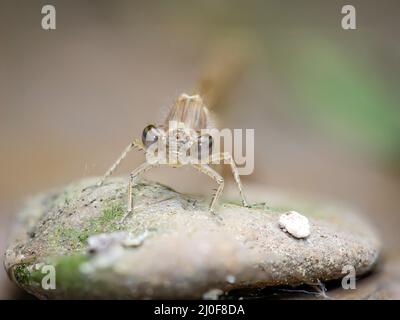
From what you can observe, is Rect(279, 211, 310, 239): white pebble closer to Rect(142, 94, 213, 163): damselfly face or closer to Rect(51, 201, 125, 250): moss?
Rect(142, 94, 213, 163): damselfly face

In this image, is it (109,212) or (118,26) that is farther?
(118,26)

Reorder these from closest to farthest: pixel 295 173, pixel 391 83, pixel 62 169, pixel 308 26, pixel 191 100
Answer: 1. pixel 191 100
2. pixel 62 169
3. pixel 295 173
4. pixel 391 83
5. pixel 308 26

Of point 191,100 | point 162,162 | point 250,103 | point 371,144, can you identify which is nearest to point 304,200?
point 191,100

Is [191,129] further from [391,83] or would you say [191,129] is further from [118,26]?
[118,26]

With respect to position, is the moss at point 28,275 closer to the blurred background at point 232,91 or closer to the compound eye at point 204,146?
the compound eye at point 204,146

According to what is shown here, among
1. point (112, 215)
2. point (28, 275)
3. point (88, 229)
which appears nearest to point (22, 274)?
point (28, 275)

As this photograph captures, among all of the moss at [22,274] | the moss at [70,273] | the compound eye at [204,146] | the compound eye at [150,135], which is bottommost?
the moss at [22,274]

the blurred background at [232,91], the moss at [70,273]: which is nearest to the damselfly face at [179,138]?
the moss at [70,273]
